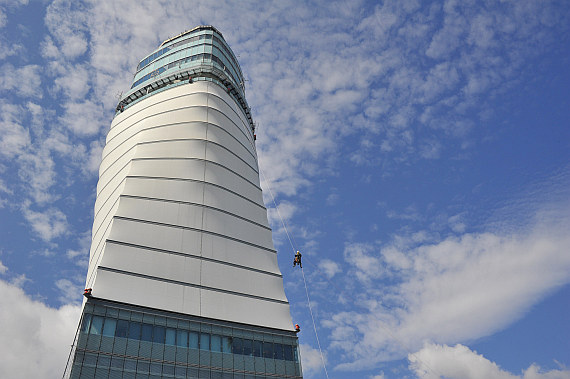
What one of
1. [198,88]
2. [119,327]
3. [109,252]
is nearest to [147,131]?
[198,88]

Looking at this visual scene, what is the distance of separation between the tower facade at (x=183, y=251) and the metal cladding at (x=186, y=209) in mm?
→ 153

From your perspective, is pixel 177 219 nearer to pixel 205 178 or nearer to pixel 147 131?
pixel 205 178

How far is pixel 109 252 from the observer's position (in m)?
50.3

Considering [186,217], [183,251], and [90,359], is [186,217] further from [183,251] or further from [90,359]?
[90,359]

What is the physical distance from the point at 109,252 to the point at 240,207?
18.9 metres

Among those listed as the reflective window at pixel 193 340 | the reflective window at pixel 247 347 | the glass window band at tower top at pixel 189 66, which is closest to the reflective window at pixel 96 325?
the reflective window at pixel 193 340

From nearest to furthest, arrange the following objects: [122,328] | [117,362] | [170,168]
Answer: [117,362]
[122,328]
[170,168]

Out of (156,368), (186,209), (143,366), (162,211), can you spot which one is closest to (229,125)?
(186,209)

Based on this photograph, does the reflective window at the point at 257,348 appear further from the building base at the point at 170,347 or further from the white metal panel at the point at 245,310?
the white metal panel at the point at 245,310

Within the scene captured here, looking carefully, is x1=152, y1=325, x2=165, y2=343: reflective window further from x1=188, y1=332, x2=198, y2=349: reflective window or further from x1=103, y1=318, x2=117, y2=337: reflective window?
x1=103, y1=318, x2=117, y2=337: reflective window

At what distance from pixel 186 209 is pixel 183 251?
6042 mm

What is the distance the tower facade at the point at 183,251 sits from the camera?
45.2 m

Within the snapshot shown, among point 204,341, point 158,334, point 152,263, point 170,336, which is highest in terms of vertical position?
point 152,263

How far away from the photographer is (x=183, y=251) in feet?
178
